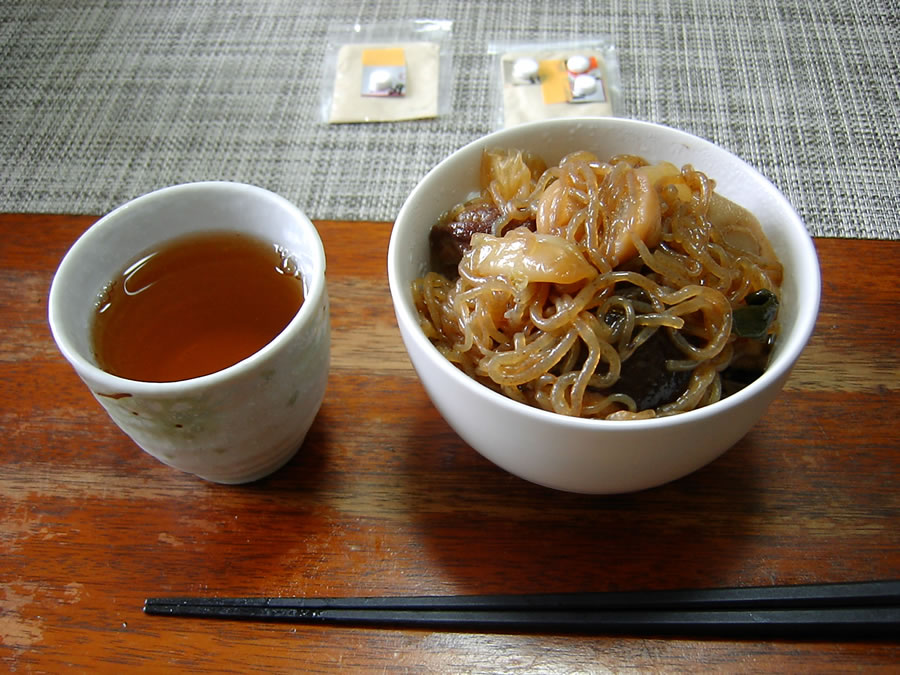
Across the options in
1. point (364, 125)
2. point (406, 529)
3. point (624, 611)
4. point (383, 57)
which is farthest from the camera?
point (383, 57)

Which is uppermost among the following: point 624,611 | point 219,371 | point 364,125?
point 219,371

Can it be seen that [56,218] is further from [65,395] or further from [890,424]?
[890,424]

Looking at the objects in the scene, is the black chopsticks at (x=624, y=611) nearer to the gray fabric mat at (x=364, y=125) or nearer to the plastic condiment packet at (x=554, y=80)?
the gray fabric mat at (x=364, y=125)

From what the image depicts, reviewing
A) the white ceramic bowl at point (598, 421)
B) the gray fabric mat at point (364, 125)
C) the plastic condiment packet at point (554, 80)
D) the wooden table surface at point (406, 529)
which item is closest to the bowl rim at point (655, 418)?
the white ceramic bowl at point (598, 421)

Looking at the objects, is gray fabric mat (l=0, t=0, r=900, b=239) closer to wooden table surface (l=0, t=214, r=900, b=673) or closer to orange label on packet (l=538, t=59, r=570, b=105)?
orange label on packet (l=538, t=59, r=570, b=105)

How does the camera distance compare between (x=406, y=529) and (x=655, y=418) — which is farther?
(x=406, y=529)

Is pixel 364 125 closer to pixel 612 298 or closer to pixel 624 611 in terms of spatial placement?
pixel 612 298

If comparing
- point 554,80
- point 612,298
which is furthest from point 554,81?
point 612,298
